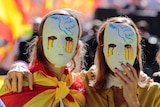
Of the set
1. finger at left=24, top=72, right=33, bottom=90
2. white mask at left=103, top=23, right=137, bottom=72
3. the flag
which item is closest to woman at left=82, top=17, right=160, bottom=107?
white mask at left=103, top=23, right=137, bottom=72

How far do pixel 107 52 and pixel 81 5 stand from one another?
179 inches

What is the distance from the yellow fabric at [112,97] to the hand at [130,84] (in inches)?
2.3

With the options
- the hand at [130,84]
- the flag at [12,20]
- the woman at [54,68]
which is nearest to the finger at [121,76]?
the hand at [130,84]

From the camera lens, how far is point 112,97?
164 centimetres

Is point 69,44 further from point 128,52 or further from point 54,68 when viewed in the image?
point 128,52

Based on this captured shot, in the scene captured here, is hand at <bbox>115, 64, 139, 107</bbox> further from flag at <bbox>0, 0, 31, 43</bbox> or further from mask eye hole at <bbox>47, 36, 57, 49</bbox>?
flag at <bbox>0, 0, 31, 43</bbox>

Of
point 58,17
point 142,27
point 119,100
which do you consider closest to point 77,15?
point 58,17

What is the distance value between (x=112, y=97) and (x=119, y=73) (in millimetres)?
115

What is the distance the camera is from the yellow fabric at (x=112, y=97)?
1610 mm

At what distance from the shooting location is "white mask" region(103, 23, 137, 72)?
5.23 ft

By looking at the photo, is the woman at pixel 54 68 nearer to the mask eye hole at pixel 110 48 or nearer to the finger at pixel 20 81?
the finger at pixel 20 81

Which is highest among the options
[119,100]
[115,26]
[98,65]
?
[115,26]

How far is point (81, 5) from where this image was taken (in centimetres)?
611

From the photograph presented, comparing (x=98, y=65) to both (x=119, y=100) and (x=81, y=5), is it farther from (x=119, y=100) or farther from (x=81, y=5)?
(x=81, y=5)
